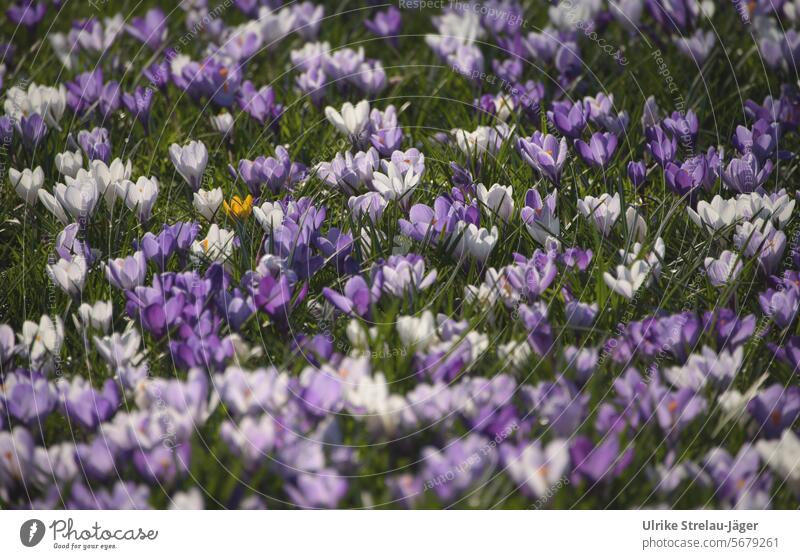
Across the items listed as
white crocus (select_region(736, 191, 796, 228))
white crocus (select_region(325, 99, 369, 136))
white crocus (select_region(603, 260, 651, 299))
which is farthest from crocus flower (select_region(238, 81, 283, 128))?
white crocus (select_region(736, 191, 796, 228))

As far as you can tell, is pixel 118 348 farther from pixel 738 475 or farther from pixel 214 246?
pixel 738 475

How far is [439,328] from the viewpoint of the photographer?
2.08 meters

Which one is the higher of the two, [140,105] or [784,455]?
[140,105]

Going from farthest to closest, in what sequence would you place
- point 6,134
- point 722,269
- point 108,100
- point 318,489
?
1. point 108,100
2. point 6,134
3. point 722,269
4. point 318,489

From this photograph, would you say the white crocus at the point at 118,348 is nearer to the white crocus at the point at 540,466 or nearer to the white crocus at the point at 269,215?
the white crocus at the point at 269,215

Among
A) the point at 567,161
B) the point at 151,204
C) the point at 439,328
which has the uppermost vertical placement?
the point at 567,161

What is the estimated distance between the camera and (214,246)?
2357 mm

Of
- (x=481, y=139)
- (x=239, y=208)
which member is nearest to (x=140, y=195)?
(x=239, y=208)

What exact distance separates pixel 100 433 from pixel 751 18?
9.63ft

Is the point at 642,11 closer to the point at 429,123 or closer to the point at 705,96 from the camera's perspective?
the point at 705,96

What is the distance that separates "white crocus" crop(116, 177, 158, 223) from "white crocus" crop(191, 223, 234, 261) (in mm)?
233

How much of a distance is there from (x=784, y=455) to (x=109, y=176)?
1.86 metres
